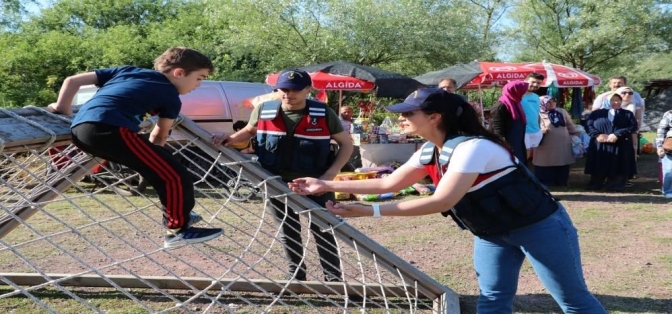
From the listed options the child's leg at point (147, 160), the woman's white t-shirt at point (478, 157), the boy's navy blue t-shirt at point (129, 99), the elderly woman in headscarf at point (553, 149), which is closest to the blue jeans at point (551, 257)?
the woman's white t-shirt at point (478, 157)

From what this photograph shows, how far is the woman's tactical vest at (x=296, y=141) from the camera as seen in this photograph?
373cm

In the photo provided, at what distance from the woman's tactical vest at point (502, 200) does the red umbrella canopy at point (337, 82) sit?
8.40 m

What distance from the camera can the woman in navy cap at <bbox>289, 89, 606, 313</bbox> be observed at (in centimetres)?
243

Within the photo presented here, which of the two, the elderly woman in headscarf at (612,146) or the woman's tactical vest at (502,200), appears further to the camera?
the elderly woman in headscarf at (612,146)

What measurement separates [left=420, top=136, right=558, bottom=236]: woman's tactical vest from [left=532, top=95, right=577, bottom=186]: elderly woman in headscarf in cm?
653

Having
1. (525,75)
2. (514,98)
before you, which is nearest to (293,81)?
(514,98)

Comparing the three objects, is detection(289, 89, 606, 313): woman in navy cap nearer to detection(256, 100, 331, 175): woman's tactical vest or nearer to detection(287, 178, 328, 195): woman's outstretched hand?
detection(287, 178, 328, 195): woman's outstretched hand

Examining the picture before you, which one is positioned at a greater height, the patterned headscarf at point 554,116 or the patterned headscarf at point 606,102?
the patterned headscarf at point 606,102

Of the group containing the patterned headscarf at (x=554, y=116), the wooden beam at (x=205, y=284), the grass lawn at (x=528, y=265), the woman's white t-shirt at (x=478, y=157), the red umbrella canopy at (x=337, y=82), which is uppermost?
the red umbrella canopy at (x=337, y=82)

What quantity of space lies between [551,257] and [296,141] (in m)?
1.67

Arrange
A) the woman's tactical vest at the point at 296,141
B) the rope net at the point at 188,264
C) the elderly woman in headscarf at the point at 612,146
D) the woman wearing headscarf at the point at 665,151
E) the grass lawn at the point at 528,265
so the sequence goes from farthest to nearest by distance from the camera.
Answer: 1. the elderly woman in headscarf at the point at 612,146
2. the woman wearing headscarf at the point at 665,151
3. the grass lawn at the point at 528,265
4. the woman's tactical vest at the point at 296,141
5. the rope net at the point at 188,264

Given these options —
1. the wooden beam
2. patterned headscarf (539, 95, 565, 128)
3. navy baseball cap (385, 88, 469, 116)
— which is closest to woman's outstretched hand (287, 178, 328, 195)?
navy baseball cap (385, 88, 469, 116)

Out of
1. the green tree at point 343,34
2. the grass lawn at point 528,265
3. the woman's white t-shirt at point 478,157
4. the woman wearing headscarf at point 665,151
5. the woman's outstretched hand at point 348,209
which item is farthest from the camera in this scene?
the green tree at point 343,34

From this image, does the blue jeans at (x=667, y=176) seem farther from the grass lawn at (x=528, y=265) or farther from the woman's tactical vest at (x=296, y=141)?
the woman's tactical vest at (x=296, y=141)
